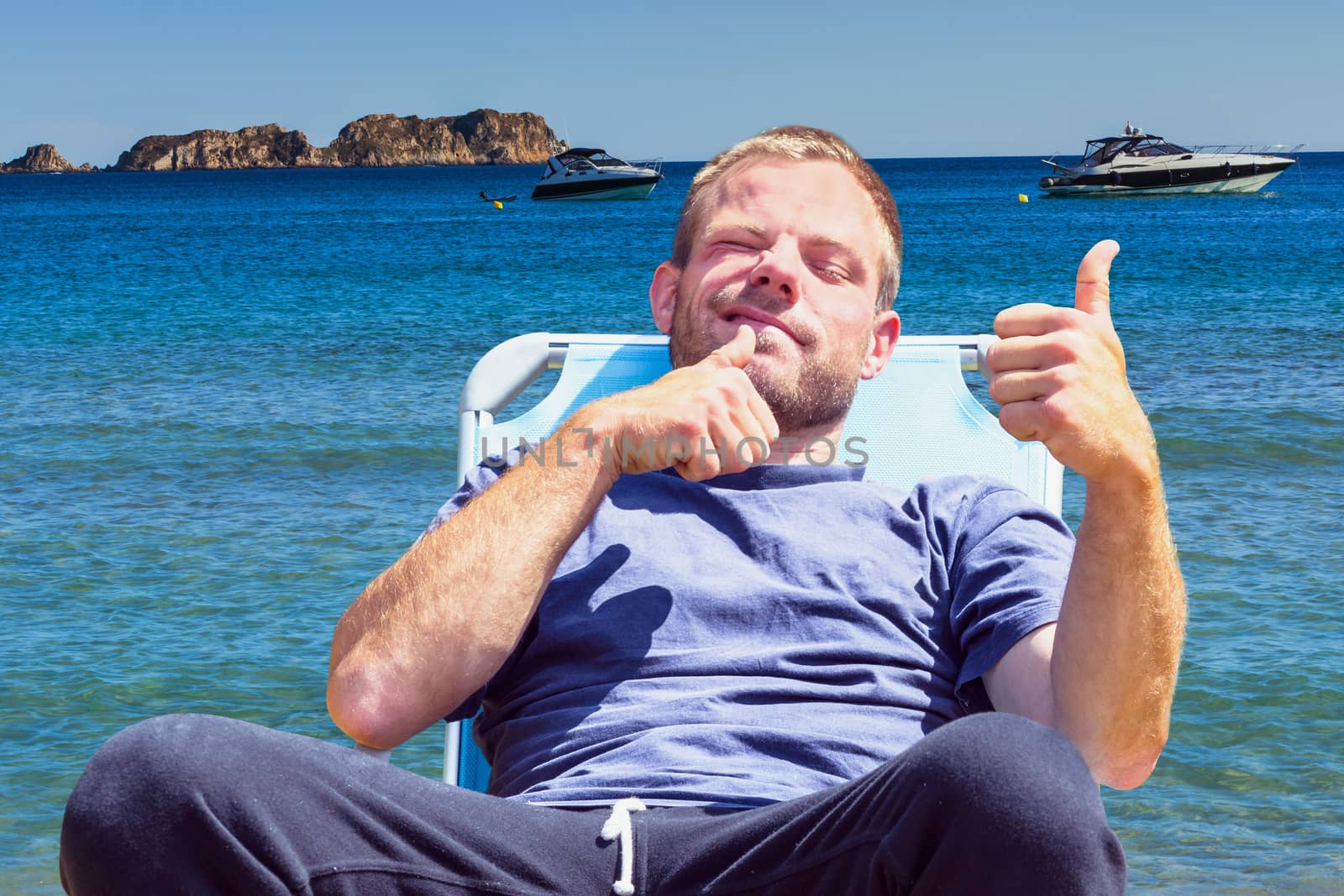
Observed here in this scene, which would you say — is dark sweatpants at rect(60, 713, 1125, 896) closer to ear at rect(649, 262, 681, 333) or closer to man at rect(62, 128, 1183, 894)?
man at rect(62, 128, 1183, 894)

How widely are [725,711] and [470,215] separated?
53.5 metres

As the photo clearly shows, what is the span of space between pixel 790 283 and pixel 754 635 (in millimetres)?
721

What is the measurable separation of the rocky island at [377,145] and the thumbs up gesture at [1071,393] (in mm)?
145752

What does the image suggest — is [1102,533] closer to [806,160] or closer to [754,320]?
[754,320]

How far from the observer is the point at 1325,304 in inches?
717

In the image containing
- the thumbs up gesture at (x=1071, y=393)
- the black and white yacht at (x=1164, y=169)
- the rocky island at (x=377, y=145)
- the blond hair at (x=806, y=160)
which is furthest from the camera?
the rocky island at (x=377, y=145)

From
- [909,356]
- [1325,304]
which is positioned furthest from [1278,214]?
[909,356]

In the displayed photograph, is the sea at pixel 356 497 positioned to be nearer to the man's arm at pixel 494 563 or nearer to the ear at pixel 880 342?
the ear at pixel 880 342

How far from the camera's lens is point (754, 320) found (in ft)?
8.31

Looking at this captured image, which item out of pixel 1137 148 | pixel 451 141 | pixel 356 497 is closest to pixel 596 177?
pixel 1137 148

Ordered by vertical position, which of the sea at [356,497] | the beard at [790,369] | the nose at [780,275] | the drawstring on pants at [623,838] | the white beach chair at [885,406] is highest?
the nose at [780,275]

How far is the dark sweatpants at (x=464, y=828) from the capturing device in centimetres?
142

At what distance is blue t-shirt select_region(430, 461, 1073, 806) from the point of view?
2.01 m

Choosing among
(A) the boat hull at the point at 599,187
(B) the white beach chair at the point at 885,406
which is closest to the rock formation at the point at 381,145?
(A) the boat hull at the point at 599,187
